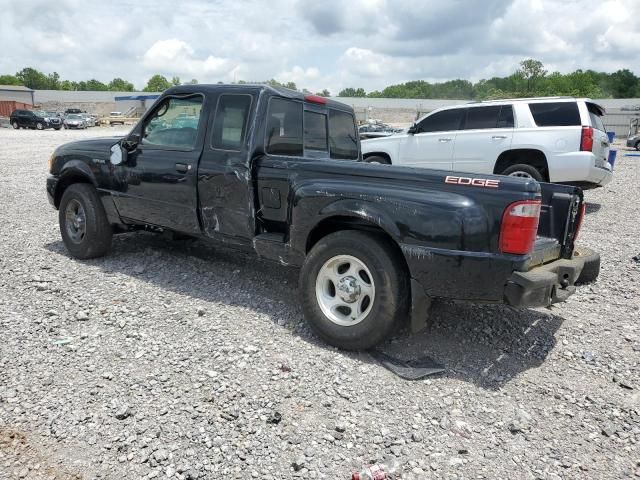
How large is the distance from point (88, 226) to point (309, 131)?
2.61 metres

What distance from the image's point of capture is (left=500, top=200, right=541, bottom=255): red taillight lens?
10.6 ft

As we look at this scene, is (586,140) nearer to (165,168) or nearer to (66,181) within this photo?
(165,168)

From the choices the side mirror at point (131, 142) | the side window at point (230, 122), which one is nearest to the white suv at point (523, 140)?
the side window at point (230, 122)

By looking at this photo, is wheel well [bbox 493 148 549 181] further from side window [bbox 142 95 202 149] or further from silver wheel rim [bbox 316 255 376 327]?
silver wheel rim [bbox 316 255 376 327]

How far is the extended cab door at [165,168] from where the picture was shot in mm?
4828

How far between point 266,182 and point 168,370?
168 centimetres

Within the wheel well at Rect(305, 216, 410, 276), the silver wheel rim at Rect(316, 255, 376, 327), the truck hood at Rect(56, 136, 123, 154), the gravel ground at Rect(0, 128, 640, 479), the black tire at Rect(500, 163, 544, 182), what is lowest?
the gravel ground at Rect(0, 128, 640, 479)

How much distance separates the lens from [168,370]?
138 inches

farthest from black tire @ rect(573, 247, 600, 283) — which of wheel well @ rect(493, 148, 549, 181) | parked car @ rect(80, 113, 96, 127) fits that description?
parked car @ rect(80, 113, 96, 127)

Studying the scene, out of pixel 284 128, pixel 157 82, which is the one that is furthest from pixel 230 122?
pixel 157 82

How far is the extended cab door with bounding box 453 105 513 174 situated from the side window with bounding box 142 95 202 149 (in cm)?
573

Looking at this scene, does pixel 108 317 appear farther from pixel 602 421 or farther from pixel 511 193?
pixel 602 421

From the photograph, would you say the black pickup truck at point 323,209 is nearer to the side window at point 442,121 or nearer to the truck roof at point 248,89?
the truck roof at point 248,89

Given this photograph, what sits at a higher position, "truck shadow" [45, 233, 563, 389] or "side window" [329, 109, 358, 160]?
"side window" [329, 109, 358, 160]
